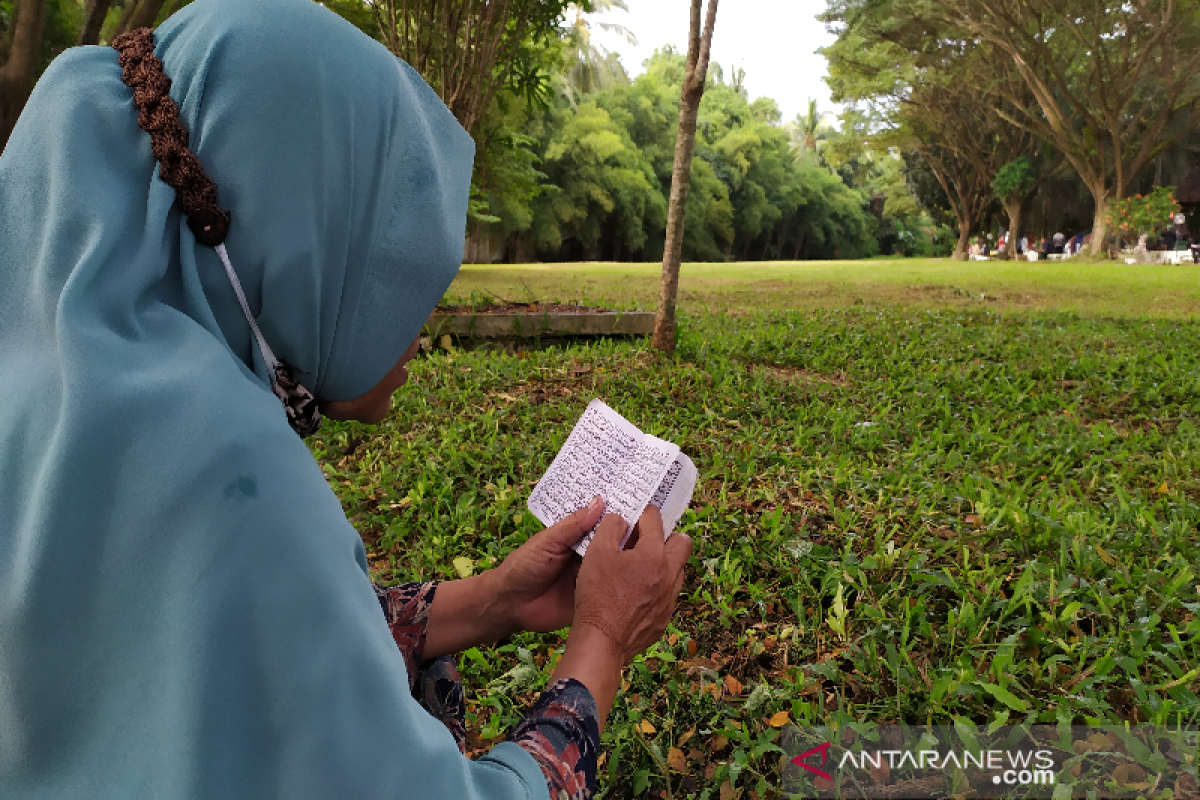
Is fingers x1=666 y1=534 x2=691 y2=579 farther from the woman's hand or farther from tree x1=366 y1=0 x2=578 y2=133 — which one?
tree x1=366 y1=0 x2=578 y2=133

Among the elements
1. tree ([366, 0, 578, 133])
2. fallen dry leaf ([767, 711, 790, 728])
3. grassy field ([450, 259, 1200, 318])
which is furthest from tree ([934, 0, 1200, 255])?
fallen dry leaf ([767, 711, 790, 728])

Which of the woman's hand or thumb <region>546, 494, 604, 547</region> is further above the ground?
thumb <region>546, 494, 604, 547</region>

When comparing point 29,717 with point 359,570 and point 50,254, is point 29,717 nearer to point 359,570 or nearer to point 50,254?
point 359,570

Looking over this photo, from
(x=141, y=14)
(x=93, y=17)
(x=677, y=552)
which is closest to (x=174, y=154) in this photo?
(x=677, y=552)

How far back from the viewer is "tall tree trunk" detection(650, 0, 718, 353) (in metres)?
5.57

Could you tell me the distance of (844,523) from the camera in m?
3.16

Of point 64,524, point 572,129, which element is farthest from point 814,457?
point 572,129

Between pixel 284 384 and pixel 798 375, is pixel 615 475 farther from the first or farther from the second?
pixel 798 375

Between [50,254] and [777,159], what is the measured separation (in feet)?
160

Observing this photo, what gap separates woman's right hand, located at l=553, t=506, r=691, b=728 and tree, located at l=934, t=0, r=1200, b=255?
20212 mm

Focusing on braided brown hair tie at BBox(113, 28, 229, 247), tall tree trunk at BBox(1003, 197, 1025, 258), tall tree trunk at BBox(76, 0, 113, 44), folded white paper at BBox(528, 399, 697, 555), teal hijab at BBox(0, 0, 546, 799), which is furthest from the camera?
tall tree trunk at BBox(1003, 197, 1025, 258)

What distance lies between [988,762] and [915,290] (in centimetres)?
1179

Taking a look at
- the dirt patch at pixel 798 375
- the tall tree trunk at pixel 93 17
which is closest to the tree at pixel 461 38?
the tall tree trunk at pixel 93 17

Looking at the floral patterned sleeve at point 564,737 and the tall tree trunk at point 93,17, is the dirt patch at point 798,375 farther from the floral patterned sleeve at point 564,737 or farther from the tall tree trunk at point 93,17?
the tall tree trunk at point 93,17
